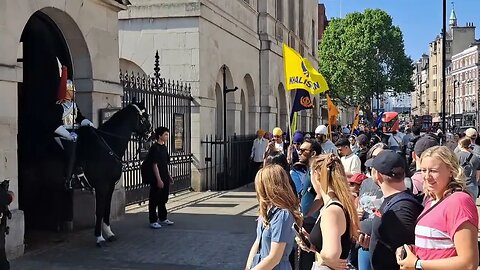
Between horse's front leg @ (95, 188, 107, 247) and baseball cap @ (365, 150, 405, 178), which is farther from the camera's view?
horse's front leg @ (95, 188, 107, 247)

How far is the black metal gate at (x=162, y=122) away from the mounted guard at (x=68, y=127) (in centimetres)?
274

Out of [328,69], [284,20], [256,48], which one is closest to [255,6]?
[256,48]

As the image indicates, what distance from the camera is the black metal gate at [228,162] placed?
1689 cm

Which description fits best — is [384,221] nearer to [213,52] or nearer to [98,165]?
[98,165]

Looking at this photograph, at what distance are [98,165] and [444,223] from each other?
688cm

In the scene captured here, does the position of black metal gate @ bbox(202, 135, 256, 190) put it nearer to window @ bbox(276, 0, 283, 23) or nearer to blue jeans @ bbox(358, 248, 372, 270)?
window @ bbox(276, 0, 283, 23)

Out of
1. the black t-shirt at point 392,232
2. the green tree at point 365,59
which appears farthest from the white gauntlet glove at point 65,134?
the green tree at point 365,59

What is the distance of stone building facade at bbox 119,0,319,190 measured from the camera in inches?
638

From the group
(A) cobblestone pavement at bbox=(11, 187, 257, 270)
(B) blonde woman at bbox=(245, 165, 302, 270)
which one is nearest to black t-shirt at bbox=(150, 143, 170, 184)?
(A) cobblestone pavement at bbox=(11, 187, 257, 270)

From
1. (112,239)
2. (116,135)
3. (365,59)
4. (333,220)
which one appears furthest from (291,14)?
(365,59)

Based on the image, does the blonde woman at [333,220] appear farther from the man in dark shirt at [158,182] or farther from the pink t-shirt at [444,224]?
the man in dark shirt at [158,182]

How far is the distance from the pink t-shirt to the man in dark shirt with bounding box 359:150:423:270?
11.5 inches

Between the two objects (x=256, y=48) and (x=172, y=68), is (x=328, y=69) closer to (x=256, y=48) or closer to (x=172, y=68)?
(x=256, y=48)

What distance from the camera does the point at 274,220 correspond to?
407 centimetres
